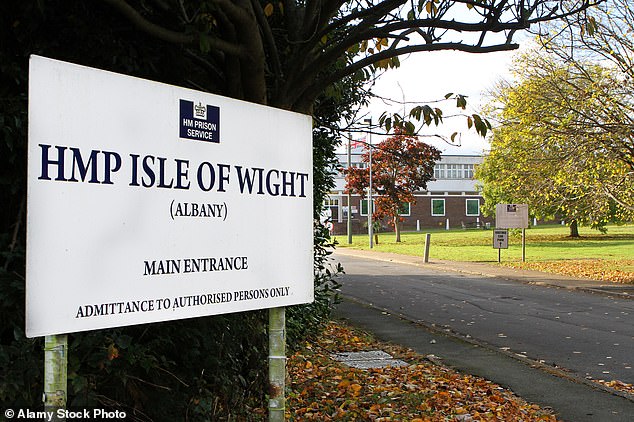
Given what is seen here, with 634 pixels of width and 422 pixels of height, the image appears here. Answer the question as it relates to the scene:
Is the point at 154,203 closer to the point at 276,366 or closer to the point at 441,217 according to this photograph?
the point at 276,366

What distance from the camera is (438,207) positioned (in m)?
79.4

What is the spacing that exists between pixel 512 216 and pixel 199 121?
1061 inches

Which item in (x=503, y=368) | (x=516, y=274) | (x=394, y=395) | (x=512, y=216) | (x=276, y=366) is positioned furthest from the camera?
(x=512, y=216)

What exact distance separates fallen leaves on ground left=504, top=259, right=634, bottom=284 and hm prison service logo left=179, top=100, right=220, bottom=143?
20.2m

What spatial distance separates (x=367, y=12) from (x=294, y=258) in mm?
2968

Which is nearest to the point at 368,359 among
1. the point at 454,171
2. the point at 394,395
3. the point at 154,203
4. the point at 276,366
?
the point at 394,395

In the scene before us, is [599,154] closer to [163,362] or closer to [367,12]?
[367,12]

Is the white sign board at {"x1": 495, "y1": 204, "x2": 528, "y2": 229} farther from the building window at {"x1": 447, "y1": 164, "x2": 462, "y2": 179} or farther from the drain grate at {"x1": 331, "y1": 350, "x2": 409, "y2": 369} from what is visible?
the building window at {"x1": 447, "y1": 164, "x2": 462, "y2": 179}

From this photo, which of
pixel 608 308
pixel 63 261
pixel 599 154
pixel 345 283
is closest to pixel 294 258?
pixel 63 261

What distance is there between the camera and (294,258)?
13.5ft

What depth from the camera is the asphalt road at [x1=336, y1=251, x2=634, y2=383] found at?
401 inches

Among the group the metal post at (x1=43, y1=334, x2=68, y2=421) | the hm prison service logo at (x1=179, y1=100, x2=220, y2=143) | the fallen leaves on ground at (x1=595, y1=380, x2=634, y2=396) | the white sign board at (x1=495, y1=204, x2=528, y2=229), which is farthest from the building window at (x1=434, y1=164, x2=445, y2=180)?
the metal post at (x1=43, y1=334, x2=68, y2=421)

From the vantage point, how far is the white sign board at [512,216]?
28734 millimetres

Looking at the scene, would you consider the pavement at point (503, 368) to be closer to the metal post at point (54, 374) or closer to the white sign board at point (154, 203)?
the white sign board at point (154, 203)
